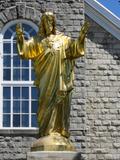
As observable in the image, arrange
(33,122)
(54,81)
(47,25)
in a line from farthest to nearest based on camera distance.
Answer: (33,122) → (47,25) → (54,81)

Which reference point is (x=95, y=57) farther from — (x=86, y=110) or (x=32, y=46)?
(x=32, y=46)

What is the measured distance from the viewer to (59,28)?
16.8 m

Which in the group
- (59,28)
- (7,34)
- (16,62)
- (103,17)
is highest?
(103,17)

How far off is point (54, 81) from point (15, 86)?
7.13m

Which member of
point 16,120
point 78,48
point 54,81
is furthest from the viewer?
point 16,120

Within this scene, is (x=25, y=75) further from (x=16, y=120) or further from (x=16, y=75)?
(x=16, y=120)

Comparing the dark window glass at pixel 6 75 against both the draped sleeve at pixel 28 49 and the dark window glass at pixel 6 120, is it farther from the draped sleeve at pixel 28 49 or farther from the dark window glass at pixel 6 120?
the draped sleeve at pixel 28 49

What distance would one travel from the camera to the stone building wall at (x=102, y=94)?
55.2 feet

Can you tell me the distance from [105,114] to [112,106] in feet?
0.96

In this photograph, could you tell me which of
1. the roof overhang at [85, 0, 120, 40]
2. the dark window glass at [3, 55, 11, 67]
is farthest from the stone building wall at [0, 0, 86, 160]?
the dark window glass at [3, 55, 11, 67]

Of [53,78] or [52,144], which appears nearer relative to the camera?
[52,144]

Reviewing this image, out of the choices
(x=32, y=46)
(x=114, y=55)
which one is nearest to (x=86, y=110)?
(x=114, y=55)

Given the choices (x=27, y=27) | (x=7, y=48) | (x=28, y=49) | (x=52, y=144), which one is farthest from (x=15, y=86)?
(x=52, y=144)

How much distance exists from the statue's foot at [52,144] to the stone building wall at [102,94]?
7.27 meters
